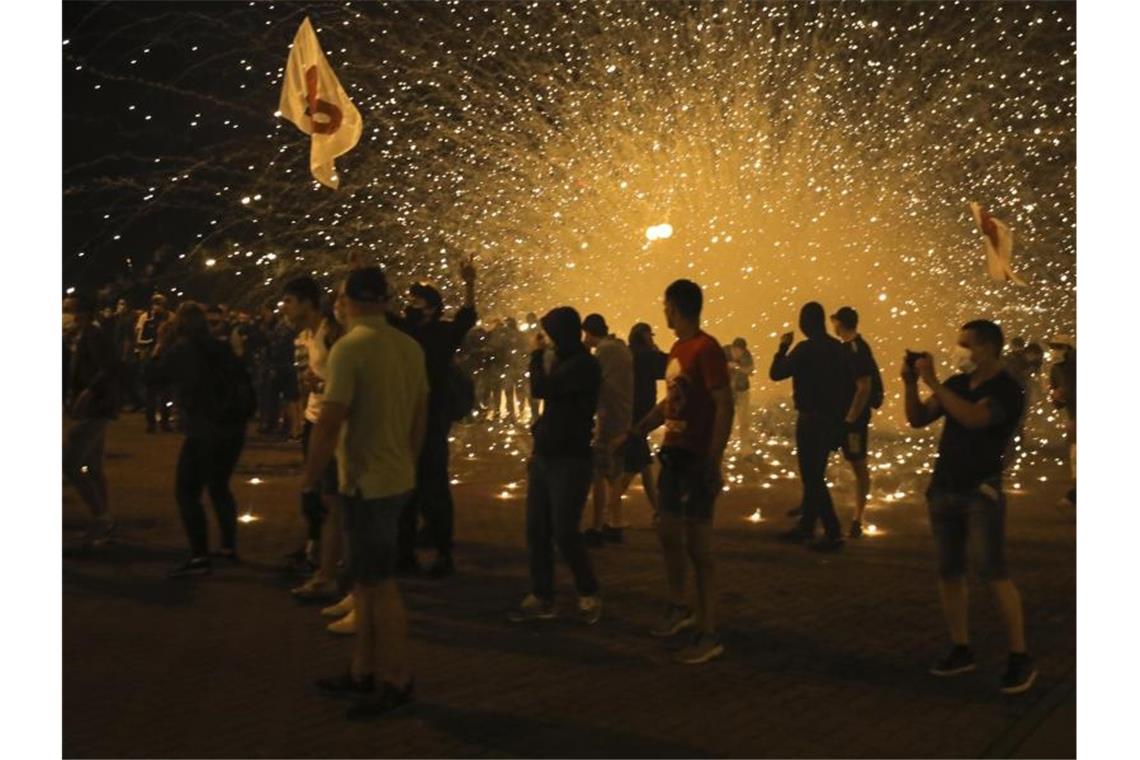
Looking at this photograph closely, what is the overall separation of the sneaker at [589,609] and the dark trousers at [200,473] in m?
2.60

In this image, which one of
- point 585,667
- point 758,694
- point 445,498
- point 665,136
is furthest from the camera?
point 665,136

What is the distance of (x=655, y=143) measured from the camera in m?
24.0

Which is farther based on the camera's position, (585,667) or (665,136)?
Result: (665,136)

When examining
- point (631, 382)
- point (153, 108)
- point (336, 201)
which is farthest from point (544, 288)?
point (631, 382)

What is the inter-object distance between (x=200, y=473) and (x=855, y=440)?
476cm

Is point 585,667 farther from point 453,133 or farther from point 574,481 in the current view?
point 453,133

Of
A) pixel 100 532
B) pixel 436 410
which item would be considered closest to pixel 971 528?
pixel 436 410

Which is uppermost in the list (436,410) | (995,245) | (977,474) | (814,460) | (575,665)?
(995,245)

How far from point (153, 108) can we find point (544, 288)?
7.62 m

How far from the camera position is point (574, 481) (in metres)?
7.77

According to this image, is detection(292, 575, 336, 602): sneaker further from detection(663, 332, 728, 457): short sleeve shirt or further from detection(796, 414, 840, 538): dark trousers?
detection(796, 414, 840, 538): dark trousers

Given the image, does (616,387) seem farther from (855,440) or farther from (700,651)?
(700,651)

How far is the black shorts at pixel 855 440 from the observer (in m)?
11.0

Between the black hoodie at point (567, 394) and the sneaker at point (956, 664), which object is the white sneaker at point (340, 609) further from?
the sneaker at point (956, 664)
